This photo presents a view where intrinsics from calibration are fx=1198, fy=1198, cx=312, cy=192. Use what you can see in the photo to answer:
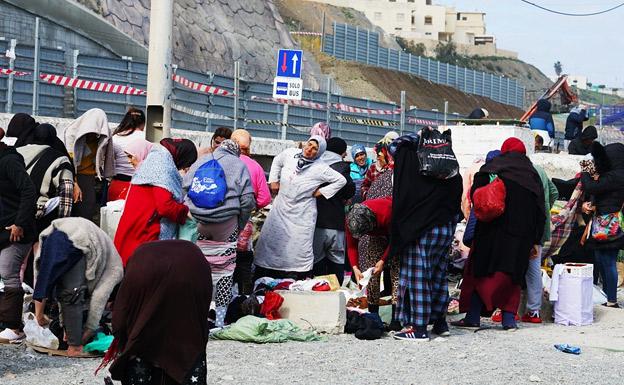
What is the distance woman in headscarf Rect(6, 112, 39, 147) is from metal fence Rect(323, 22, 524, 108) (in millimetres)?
52490

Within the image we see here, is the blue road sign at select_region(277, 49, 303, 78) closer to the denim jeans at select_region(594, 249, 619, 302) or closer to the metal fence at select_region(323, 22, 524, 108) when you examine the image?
the denim jeans at select_region(594, 249, 619, 302)

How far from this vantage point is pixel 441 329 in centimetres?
1061

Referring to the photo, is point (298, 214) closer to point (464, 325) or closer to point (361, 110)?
point (464, 325)

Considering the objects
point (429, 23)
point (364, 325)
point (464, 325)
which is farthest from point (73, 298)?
point (429, 23)

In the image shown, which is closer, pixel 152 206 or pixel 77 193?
pixel 152 206

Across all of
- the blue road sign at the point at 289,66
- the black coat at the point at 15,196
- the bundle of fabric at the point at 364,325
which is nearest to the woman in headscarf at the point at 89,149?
the black coat at the point at 15,196

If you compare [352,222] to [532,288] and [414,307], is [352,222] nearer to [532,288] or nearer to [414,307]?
[414,307]

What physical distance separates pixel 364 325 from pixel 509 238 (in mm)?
1663

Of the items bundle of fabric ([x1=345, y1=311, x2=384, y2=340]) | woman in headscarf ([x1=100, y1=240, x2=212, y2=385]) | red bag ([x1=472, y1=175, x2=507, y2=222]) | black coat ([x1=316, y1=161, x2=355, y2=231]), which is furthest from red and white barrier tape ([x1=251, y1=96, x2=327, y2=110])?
woman in headscarf ([x1=100, y1=240, x2=212, y2=385])

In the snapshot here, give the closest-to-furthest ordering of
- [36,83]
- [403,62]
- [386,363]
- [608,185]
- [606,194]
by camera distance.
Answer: [386,363]
[608,185]
[606,194]
[36,83]
[403,62]

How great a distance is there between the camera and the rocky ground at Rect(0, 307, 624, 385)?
825 centimetres

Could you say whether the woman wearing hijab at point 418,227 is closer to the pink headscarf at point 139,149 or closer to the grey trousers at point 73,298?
the pink headscarf at point 139,149

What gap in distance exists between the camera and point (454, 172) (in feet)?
33.5

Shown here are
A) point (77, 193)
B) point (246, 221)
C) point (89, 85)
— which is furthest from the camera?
point (89, 85)
